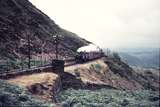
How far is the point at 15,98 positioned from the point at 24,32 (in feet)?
176

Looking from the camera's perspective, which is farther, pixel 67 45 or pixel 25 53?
pixel 67 45

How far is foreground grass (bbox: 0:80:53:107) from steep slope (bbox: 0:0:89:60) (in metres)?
30.9

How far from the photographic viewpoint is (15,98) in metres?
34.7

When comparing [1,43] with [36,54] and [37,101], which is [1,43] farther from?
[37,101]

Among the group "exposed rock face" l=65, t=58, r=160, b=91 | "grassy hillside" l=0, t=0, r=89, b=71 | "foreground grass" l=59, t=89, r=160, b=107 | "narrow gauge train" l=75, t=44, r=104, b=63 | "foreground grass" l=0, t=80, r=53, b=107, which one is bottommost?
"foreground grass" l=59, t=89, r=160, b=107

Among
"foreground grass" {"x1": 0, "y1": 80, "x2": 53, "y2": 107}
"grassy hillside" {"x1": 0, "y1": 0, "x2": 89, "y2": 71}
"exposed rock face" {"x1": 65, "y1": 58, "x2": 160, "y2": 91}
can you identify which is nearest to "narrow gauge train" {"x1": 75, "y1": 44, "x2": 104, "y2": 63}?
"exposed rock face" {"x1": 65, "y1": 58, "x2": 160, "y2": 91}

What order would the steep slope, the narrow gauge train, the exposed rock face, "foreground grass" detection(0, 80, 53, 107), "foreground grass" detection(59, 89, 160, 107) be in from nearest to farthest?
"foreground grass" detection(0, 80, 53, 107) < "foreground grass" detection(59, 89, 160, 107) < the exposed rock face < the narrow gauge train < the steep slope

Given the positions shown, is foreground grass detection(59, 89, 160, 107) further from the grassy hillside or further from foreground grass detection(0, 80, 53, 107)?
the grassy hillside

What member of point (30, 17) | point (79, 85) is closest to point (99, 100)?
point (79, 85)

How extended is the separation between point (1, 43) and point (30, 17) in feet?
76.2

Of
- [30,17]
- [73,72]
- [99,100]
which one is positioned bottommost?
[99,100]

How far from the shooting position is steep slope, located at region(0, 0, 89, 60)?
77.8m

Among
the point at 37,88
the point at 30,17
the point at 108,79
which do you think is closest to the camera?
the point at 37,88

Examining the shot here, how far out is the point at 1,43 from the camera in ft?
250
